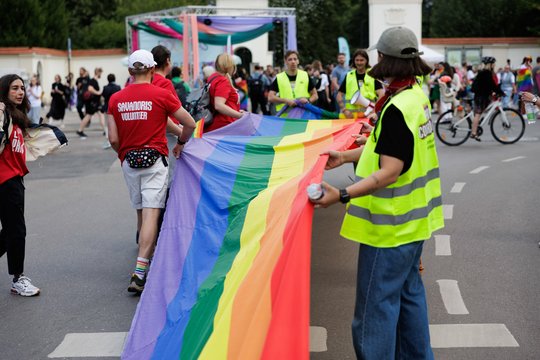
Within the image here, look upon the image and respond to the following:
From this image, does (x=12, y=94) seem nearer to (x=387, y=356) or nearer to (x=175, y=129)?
(x=175, y=129)

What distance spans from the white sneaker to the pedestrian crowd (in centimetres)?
1

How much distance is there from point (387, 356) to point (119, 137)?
3768mm

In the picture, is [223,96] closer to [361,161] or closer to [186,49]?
[361,161]

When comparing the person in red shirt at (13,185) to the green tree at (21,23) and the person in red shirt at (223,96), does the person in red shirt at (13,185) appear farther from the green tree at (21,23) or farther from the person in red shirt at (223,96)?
the green tree at (21,23)

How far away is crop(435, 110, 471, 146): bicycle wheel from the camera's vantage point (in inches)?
768

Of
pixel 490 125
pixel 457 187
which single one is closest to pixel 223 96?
pixel 457 187

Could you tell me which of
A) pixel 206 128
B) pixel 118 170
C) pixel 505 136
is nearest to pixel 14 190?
pixel 206 128

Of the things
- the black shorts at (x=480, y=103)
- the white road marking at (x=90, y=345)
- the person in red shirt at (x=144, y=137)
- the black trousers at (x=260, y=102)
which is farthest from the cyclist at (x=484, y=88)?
the white road marking at (x=90, y=345)

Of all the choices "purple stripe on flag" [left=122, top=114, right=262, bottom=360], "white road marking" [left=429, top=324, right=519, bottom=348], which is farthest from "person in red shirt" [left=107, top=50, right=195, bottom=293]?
"white road marking" [left=429, top=324, right=519, bottom=348]

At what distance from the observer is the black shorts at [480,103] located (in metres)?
18.8

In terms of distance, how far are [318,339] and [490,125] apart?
1467cm

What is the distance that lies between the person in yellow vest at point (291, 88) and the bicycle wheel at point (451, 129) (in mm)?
7300

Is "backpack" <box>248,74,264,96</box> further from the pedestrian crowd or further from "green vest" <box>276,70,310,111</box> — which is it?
"green vest" <box>276,70,310,111</box>

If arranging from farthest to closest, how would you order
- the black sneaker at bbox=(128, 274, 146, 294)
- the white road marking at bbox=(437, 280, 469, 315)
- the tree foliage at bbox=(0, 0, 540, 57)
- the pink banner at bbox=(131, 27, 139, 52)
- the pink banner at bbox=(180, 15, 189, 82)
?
1. the tree foliage at bbox=(0, 0, 540, 57)
2. the pink banner at bbox=(131, 27, 139, 52)
3. the pink banner at bbox=(180, 15, 189, 82)
4. the black sneaker at bbox=(128, 274, 146, 294)
5. the white road marking at bbox=(437, 280, 469, 315)
